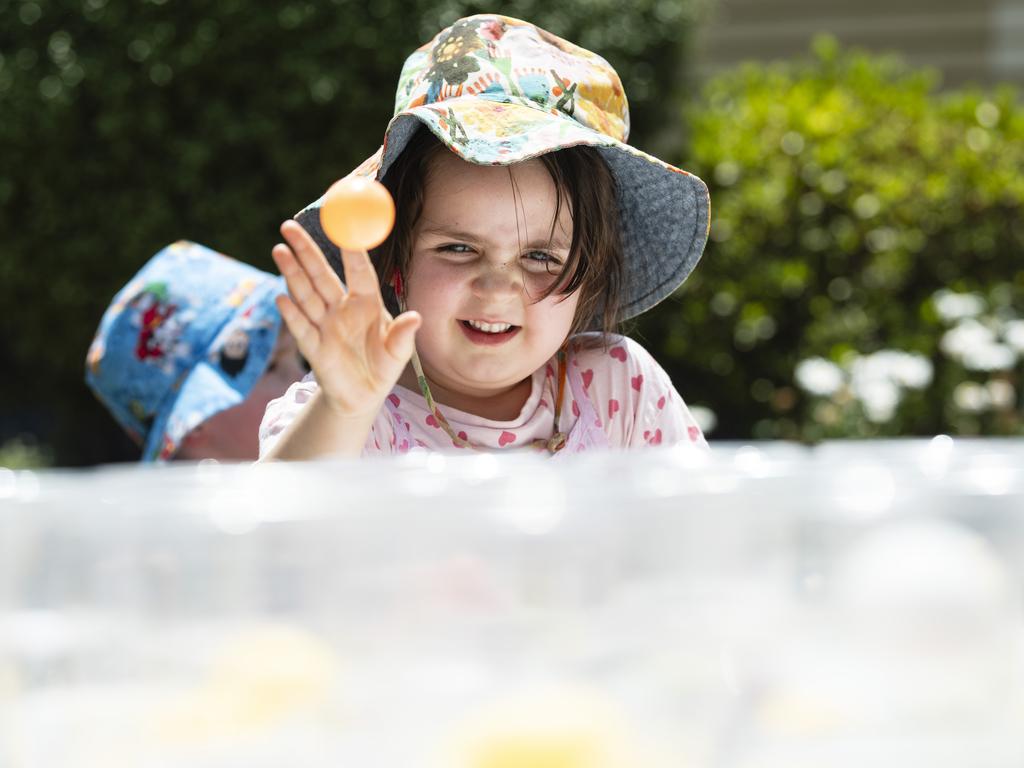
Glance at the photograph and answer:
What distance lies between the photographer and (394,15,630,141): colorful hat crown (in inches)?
77.9

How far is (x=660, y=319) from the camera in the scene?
5.50 meters

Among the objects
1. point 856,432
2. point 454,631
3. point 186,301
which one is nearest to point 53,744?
point 454,631

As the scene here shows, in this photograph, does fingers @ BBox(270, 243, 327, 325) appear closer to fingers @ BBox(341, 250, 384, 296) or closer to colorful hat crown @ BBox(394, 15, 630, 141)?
fingers @ BBox(341, 250, 384, 296)

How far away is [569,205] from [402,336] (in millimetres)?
714

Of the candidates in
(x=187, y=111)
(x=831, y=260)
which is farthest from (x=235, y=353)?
(x=831, y=260)

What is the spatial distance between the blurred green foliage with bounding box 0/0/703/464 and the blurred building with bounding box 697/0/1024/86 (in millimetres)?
3313

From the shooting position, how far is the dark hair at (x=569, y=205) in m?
1.94

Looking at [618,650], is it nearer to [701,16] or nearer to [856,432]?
[856,432]

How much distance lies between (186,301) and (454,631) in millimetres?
2330

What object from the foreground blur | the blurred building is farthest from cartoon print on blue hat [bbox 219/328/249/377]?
the blurred building

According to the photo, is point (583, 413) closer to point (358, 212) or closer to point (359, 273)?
point (359, 273)

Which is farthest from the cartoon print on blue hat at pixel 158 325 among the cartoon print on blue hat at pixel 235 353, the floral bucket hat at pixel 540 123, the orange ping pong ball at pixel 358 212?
the orange ping pong ball at pixel 358 212

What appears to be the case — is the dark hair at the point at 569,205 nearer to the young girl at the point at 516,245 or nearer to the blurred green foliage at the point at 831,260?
the young girl at the point at 516,245

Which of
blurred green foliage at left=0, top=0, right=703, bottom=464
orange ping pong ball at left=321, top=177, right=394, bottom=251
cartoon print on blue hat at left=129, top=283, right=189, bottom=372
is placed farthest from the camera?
blurred green foliage at left=0, top=0, right=703, bottom=464
